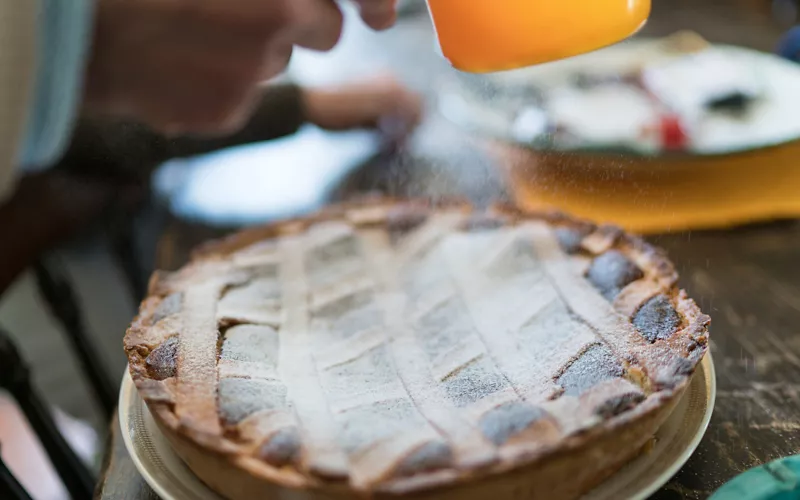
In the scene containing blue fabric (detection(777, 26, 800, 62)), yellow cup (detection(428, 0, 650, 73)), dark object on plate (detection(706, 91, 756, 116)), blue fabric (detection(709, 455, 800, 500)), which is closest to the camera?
blue fabric (detection(709, 455, 800, 500))

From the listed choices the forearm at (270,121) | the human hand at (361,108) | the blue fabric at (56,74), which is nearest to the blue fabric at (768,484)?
the blue fabric at (56,74)

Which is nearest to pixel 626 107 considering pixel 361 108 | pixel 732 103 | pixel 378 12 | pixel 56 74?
pixel 732 103

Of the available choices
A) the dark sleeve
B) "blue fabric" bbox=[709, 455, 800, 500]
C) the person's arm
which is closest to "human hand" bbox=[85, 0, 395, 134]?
the person's arm

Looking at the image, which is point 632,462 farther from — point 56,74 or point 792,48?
point 792,48

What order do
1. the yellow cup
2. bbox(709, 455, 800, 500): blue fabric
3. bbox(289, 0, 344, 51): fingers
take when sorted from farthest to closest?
1. bbox(289, 0, 344, 51): fingers
2. the yellow cup
3. bbox(709, 455, 800, 500): blue fabric

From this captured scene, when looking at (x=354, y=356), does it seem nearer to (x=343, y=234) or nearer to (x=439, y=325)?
(x=439, y=325)

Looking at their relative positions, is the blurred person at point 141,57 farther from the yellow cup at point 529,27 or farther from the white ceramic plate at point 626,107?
the white ceramic plate at point 626,107

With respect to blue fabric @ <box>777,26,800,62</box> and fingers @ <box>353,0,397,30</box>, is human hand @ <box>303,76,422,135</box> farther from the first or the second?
blue fabric @ <box>777,26,800,62</box>

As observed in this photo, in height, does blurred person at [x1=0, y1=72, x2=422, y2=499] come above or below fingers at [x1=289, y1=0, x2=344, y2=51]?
below
